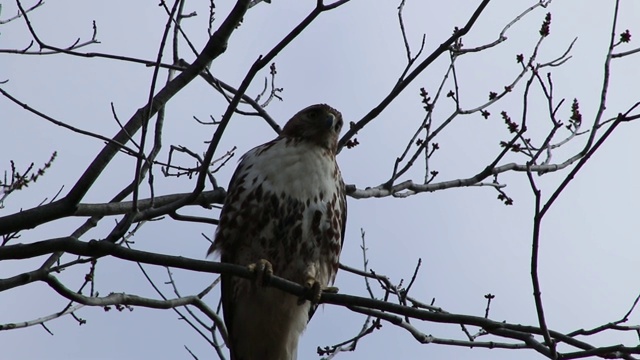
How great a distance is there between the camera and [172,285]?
6.43m

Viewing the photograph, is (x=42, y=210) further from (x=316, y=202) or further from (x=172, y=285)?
(x=172, y=285)

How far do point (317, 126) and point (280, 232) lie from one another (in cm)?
106

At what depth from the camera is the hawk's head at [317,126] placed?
614 centimetres

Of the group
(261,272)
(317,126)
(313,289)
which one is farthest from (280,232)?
(317,126)

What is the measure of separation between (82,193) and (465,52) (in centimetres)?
327

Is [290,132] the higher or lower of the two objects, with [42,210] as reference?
higher

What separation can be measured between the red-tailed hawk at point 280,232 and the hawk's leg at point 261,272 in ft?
1.28

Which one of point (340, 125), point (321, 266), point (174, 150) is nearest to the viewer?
point (321, 266)

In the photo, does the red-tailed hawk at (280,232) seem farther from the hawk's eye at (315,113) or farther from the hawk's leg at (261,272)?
the hawk's leg at (261,272)

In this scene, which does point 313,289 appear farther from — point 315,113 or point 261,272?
point 315,113

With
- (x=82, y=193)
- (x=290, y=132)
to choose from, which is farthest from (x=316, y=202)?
(x=82, y=193)

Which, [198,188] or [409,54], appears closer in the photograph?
[198,188]

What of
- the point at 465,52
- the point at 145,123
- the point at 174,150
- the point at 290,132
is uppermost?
the point at 465,52

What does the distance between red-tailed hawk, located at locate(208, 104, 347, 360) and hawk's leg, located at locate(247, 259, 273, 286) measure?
0.39 meters
